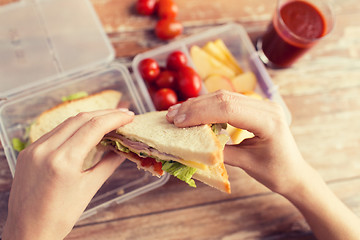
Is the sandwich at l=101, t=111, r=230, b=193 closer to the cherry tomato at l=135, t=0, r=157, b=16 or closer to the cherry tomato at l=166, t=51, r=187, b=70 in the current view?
the cherry tomato at l=166, t=51, r=187, b=70

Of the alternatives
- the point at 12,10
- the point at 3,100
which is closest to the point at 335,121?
the point at 3,100

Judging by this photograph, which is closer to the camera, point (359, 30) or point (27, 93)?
point (27, 93)

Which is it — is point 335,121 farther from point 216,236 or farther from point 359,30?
point 216,236

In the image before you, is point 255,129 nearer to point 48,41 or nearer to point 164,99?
point 164,99

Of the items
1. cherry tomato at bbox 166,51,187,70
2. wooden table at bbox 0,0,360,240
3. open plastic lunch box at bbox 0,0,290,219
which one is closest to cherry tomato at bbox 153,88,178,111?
open plastic lunch box at bbox 0,0,290,219

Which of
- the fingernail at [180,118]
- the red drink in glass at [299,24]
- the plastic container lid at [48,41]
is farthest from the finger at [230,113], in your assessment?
the plastic container lid at [48,41]

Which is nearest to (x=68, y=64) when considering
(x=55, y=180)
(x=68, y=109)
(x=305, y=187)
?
(x=68, y=109)
